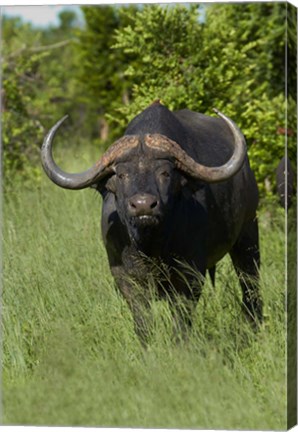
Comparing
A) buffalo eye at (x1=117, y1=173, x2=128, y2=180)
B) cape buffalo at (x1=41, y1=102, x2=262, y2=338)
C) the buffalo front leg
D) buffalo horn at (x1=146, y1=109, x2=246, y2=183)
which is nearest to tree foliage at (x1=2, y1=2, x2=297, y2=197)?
cape buffalo at (x1=41, y1=102, x2=262, y2=338)

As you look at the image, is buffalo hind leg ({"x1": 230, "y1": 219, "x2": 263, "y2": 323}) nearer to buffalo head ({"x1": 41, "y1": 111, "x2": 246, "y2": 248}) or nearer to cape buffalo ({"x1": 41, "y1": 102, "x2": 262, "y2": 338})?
cape buffalo ({"x1": 41, "y1": 102, "x2": 262, "y2": 338})

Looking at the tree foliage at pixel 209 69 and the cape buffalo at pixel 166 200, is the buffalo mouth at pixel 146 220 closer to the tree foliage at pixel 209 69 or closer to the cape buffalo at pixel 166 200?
the cape buffalo at pixel 166 200

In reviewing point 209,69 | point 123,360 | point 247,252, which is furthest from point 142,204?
point 209,69

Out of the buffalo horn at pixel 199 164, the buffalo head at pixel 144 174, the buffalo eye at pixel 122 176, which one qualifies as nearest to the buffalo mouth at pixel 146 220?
the buffalo head at pixel 144 174

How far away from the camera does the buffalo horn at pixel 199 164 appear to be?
7.29m

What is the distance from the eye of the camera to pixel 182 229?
763 cm

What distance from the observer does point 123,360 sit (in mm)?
7102

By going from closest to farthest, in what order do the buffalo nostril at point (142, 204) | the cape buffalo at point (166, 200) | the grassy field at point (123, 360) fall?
the grassy field at point (123, 360) < the buffalo nostril at point (142, 204) < the cape buffalo at point (166, 200)

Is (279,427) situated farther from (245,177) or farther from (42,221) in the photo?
(42,221)

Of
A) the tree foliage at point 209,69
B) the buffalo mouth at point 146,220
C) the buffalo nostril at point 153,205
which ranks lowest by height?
the buffalo mouth at point 146,220

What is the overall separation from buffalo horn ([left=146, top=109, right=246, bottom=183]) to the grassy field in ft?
2.63

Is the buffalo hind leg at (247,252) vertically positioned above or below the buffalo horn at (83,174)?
below

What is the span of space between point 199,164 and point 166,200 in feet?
1.46

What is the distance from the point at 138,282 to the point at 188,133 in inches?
45.4
